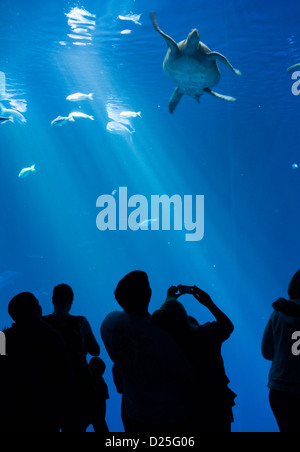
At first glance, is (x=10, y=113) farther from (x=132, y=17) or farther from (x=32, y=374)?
(x=32, y=374)

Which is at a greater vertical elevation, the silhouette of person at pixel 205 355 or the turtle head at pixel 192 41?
the turtle head at pixel 192 41

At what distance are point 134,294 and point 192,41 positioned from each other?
17.5ft

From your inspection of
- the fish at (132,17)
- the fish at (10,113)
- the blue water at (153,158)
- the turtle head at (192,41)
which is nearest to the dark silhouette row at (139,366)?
the turtle head at (192,41)

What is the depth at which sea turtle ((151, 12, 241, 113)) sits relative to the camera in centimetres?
628

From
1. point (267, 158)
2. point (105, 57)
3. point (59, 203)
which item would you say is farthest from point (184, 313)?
point (59, 203)

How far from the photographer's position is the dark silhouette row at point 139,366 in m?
2.55

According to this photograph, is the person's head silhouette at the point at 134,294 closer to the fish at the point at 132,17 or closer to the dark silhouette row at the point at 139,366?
the dark silhouette row at the point at 139,366

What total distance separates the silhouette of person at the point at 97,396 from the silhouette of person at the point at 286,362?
1.68 m

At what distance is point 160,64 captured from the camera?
15469mm

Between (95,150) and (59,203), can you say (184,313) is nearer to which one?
(95,150)

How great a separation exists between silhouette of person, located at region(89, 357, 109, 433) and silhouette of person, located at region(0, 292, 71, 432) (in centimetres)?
37

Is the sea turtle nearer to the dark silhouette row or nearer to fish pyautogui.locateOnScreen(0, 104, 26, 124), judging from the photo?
the dark silhouette row

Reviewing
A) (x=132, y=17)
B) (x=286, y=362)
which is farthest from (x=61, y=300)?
(x=132, y=17)

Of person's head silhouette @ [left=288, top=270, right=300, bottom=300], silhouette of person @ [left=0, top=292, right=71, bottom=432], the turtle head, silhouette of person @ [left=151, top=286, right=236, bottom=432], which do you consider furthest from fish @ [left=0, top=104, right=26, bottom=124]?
silhouette of person @ [left=151, top=286, right=236, bottom=432]
